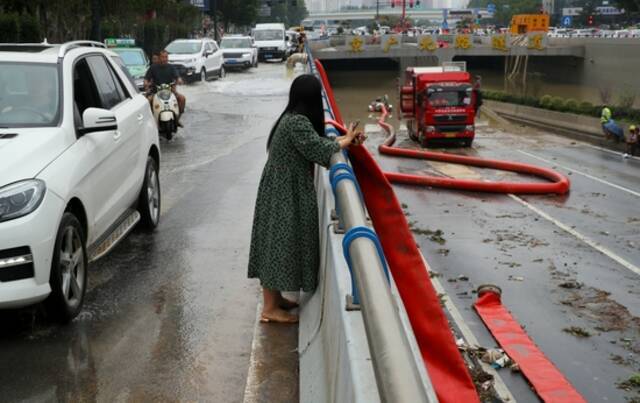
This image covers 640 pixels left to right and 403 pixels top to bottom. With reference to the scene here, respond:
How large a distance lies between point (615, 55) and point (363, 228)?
63.2m

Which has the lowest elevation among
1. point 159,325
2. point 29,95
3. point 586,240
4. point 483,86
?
point 483,86

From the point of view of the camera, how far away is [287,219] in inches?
224

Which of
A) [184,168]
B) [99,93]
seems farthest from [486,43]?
[99,93]

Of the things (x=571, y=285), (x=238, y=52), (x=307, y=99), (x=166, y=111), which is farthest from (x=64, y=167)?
(x=238, y=52)

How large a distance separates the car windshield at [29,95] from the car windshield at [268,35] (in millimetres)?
50854

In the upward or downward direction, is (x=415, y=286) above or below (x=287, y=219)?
below

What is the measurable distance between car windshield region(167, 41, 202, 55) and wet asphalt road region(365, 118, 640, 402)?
14.0m

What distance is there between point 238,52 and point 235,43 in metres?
2.01

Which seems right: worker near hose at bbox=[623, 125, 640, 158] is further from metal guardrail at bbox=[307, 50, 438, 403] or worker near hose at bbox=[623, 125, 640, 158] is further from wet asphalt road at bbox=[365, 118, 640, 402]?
metal guardrail at bbox=[307, 50, 438, 403]

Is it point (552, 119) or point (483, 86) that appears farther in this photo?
point (483, 86)

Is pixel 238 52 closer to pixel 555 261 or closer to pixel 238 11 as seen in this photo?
pixel 555 261

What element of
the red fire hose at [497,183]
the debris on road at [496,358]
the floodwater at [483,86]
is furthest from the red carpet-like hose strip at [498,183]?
the floodwater at [483,86]

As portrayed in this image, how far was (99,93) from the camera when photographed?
7.60 metres

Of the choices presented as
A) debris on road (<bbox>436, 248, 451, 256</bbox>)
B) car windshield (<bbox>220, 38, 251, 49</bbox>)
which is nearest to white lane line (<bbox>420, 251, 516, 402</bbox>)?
debris on road (<bbox>436, 248, 451, 256</bbox>)
